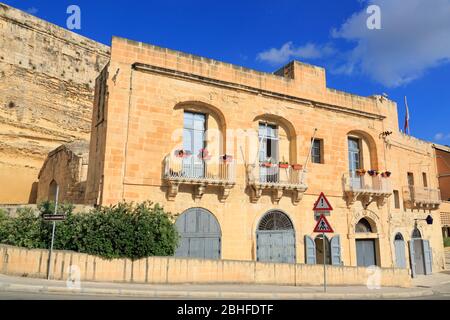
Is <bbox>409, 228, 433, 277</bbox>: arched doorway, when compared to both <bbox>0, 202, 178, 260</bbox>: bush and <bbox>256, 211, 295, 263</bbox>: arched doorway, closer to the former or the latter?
<bbox>256, 211, 295, 263</bbox>: arched doorway

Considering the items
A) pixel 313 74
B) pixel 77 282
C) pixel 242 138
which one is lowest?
pixel 77 282

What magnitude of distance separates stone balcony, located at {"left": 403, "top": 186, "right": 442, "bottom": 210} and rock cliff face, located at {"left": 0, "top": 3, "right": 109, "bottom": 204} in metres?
25.2

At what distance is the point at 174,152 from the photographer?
1530 centimetres

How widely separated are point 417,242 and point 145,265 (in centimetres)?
1778

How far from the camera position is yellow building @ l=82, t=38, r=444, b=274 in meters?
14.6

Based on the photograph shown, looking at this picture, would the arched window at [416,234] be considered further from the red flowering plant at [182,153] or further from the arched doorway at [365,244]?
the red flowering plant at [182,153]

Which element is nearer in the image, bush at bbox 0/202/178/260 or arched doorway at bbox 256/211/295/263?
bush at bbox 0/202/178/260

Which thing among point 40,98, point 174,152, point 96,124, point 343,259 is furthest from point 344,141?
point 40,98

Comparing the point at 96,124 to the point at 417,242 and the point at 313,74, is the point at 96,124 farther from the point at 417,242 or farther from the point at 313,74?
the point at 417,242

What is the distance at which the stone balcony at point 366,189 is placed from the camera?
18.8 m

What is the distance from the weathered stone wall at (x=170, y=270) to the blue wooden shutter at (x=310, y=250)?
10.0ft

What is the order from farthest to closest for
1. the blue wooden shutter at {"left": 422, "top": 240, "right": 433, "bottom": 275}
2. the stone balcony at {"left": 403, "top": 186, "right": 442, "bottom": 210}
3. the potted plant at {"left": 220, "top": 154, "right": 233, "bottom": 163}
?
the stone balcony at {"left": 403, "top": 186, "right": 442, "bottom": 210} → the blue wooden shutter at {"left": 422, "top": 240, "right": 433, "bottom": 275} → the potted plant at {"left": 220, "top": 154, "right": 233, "bottom": 163}

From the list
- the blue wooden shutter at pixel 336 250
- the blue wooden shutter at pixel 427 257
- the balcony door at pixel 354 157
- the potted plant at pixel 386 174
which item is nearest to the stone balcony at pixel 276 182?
the blue wooden shutter at pixel 336 250

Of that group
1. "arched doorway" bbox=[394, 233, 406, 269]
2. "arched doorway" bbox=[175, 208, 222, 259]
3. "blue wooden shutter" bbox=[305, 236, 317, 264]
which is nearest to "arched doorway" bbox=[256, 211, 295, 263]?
"blue wooden shutter" bbox=[305, 236, 317, 264]
